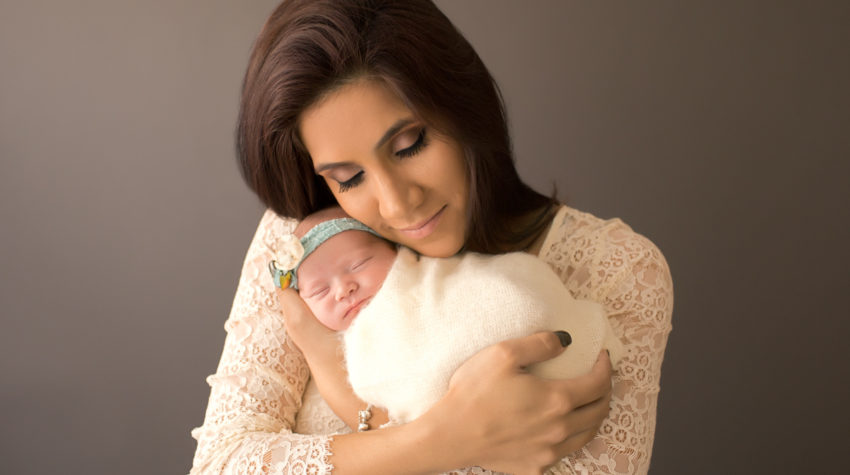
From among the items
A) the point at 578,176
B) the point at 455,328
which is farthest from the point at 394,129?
the point at 578,176

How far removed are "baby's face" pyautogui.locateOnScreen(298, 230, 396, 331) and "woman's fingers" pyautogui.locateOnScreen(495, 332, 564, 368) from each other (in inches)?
18.7

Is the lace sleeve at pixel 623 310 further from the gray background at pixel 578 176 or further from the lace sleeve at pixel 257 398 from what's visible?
the gray background at pixel 578 176

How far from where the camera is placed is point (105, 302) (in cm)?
324

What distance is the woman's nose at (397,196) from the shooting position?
5.36 feet

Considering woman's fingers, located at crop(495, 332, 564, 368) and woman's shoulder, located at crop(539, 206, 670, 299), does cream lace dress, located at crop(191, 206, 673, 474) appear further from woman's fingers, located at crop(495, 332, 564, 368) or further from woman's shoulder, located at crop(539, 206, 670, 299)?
woman's fingers, located at crop(495, 332, 564, 368)

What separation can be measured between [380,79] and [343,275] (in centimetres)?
51

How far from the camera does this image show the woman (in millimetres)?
1430

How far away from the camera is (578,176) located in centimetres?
309

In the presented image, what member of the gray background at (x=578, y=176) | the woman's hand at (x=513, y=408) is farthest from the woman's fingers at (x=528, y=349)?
the gray background at (x=578, y=176)

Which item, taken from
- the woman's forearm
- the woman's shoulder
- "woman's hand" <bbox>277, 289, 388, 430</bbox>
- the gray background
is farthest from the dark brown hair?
the gray background

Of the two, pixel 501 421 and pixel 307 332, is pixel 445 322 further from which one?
pixel 307 332

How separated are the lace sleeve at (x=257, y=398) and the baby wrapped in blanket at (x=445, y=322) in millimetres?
174

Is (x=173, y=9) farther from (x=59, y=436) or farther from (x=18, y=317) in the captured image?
(x=59, y=436)

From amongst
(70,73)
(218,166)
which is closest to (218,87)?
(218,166)
